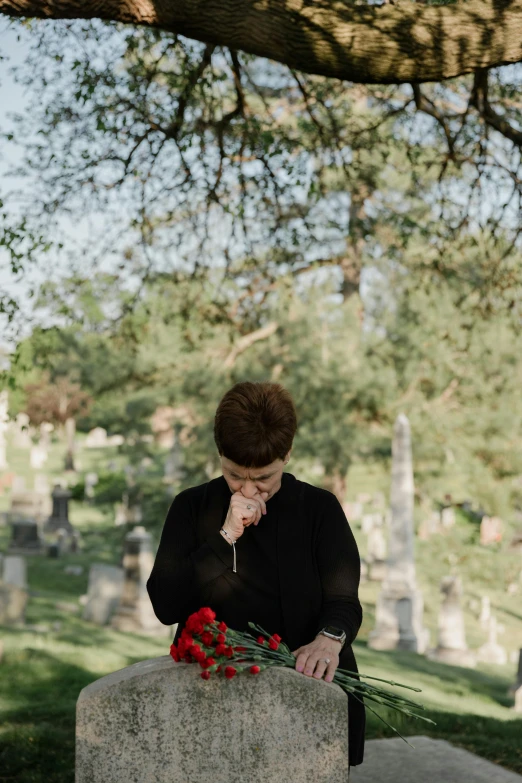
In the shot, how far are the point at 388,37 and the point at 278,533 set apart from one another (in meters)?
2.57

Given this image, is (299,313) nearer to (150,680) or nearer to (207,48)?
(207,48)

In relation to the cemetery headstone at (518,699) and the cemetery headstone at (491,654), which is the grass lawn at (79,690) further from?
the cemetery headstone at (491,654)

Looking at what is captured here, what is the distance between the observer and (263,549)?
123 inches

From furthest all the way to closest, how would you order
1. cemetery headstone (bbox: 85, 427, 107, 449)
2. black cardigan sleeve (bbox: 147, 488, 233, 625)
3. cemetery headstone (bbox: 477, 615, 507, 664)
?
cemetery headstone (bbox: 85, 427, 107, 449) → cemetery headstone (bbox: 477, 615, 507, 664) → black cardigan sleeve (bbox: 147, 488, 233, 625)

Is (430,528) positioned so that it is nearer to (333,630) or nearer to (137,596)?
(137,596)

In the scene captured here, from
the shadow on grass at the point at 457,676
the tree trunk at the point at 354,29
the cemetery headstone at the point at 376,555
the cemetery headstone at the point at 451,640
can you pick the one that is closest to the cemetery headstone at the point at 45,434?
the cemetery headstone at the point at 376,555

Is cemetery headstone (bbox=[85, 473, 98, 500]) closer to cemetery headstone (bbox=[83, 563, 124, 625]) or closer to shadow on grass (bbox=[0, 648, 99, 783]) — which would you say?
cemetery headstone (bbox=[83, 563, 124, 625])

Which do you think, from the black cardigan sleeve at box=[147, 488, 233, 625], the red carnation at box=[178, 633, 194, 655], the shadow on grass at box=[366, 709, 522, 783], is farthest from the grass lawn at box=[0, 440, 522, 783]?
the red carnation at box=[178, 633, 194, 655]

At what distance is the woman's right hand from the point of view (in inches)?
118

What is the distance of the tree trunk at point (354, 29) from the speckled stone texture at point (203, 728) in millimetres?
2933

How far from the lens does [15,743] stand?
6.21 meters

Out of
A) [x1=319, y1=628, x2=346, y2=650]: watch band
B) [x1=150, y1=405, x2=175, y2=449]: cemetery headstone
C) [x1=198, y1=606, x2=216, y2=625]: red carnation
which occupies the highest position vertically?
[x1=198, y1=606, x2=216, y2=625]: red carnation

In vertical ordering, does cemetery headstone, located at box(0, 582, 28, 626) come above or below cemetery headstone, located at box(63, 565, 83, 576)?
above

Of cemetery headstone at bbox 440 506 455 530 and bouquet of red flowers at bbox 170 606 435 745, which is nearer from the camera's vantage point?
bouquet of red flowers at bbox 170 606 435 745
